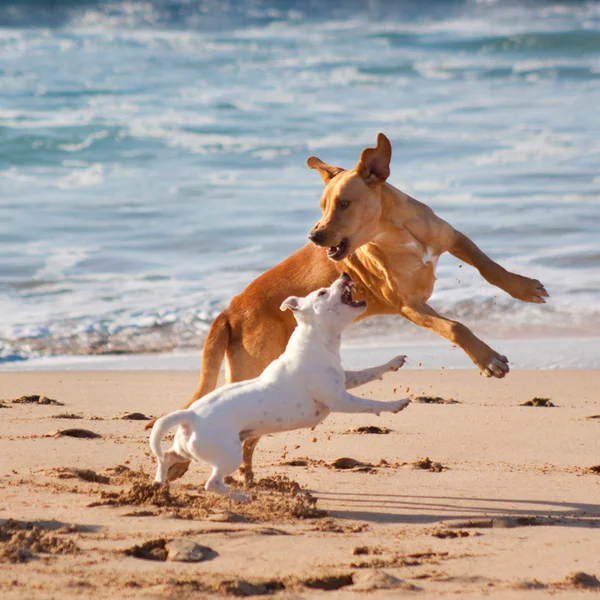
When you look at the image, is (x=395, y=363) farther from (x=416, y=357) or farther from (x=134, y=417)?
(x=416, y=357)

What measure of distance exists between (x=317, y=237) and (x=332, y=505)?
1.41 metres

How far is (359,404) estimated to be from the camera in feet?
17.5

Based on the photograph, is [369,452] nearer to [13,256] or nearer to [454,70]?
[13,256]

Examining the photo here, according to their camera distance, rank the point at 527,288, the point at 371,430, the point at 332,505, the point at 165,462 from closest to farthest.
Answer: the point at 165,462 < the point at 332,505 < the point at 527,288 < the point at 371,430

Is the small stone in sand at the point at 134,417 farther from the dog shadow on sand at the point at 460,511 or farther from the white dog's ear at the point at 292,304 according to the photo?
the white dog's ear at the point at 292,304

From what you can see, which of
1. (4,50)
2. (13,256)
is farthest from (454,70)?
(13,256)

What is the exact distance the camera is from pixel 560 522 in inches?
207

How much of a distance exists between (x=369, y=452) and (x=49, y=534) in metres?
2.51

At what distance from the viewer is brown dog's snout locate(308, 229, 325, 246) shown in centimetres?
579

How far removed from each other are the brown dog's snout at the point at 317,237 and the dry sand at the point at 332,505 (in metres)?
1.31

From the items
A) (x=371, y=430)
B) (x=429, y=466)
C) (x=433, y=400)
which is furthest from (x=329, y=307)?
(x=433, y=400)

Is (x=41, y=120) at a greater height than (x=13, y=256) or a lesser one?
greater

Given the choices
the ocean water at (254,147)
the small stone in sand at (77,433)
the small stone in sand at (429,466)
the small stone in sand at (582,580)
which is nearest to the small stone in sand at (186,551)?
the small stone in sand at (582,580)

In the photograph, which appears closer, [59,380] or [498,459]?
[498,459]
